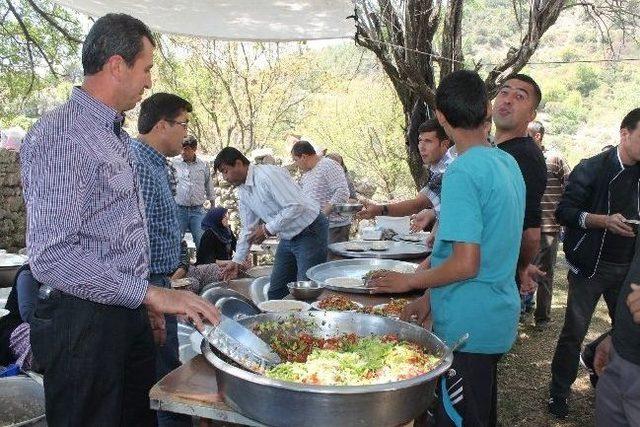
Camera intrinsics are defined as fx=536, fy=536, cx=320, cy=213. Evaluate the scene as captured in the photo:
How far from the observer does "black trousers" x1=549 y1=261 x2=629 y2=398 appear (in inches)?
138

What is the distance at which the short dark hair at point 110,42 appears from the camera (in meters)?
1.73

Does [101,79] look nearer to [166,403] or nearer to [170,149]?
[166,403]

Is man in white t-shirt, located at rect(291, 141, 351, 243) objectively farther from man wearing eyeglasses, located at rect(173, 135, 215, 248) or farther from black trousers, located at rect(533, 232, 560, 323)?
black trousers, located at rect(533, 232, 560, 323)

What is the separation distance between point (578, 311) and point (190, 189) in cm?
530

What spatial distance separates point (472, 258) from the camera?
1879 millimetres

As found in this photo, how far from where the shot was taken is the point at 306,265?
14.0 ft

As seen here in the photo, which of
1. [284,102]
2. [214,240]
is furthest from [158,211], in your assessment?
[284,102]

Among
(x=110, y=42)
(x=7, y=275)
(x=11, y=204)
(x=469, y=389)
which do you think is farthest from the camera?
(x=11, y=204)

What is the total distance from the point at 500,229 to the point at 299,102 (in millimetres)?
11974

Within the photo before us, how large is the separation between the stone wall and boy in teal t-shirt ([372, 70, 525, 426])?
A: 6.89 meters

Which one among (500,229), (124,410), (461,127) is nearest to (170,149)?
(124,410)

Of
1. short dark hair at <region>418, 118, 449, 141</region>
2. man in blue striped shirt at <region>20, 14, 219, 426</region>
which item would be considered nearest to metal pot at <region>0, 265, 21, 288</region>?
man in blue striped shirt at <region>20, 14, 219, 426</region>

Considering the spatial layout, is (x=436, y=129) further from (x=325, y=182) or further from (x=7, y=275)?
(x=7, y=275)

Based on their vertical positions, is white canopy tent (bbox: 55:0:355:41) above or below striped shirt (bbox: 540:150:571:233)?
above
